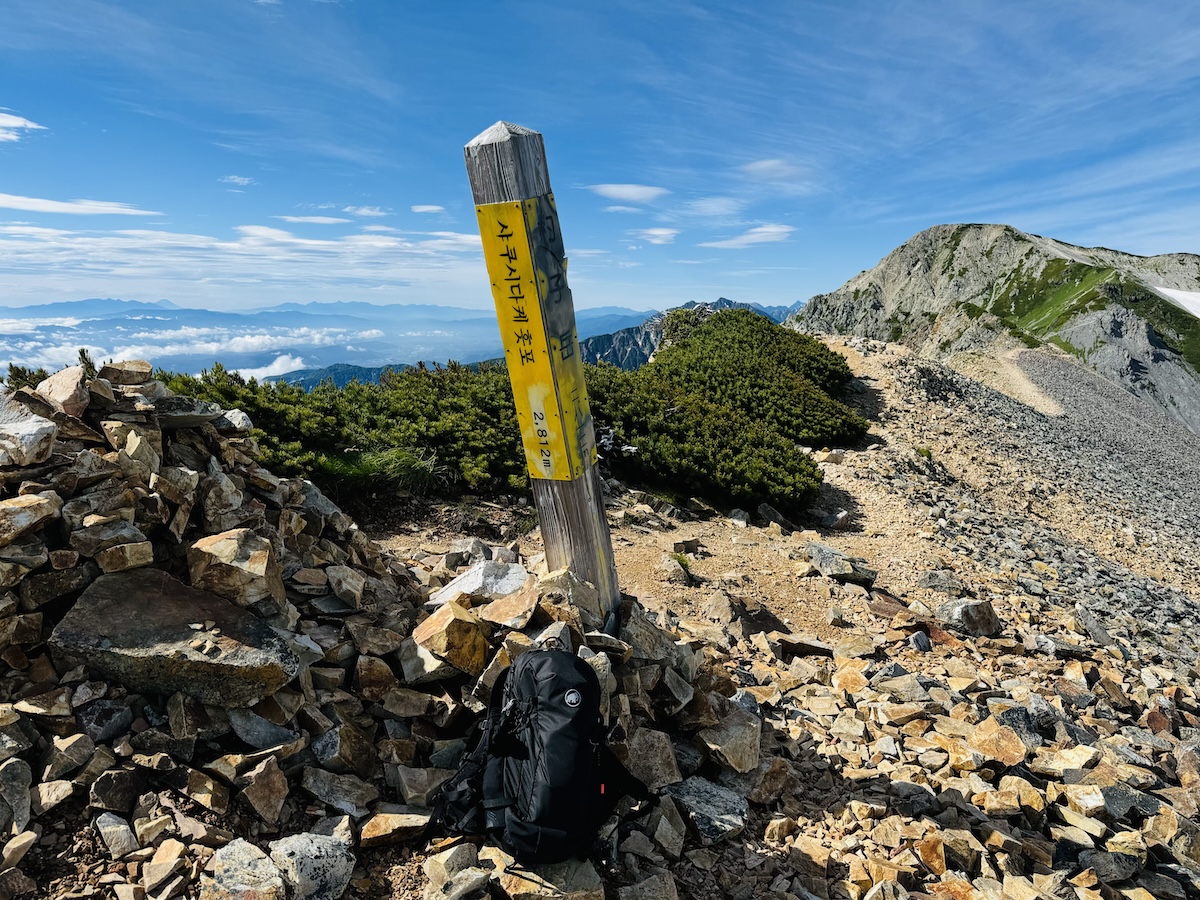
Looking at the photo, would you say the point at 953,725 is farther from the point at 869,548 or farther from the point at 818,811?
the point at 869,548

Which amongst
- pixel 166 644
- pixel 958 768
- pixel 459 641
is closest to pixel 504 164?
pixel 459 641

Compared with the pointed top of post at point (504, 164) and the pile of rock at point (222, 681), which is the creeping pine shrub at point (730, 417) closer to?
the pile of rock at point (222, 681)

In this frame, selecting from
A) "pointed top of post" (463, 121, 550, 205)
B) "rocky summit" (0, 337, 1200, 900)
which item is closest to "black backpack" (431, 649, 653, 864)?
"rocky summit" (0, 337, 1200, 900)

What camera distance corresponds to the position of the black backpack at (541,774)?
10.2ft

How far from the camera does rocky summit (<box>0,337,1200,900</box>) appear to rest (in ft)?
10.2

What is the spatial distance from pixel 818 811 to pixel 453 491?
6.65 meters

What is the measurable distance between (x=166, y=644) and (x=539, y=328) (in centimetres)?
278

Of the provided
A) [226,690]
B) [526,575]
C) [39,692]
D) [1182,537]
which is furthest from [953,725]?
[1182,537]

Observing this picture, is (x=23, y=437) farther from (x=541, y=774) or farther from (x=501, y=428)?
(x=501, y=428)

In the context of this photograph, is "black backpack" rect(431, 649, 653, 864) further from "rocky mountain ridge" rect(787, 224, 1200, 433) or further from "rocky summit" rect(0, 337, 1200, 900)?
"rocky mountain ridge" rect(787, 224, 1200, 433)

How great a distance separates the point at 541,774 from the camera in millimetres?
3145

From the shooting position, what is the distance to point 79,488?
12.4 feet

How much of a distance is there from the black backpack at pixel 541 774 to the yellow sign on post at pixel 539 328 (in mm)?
1604

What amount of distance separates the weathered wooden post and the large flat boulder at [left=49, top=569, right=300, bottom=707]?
6.76ft
